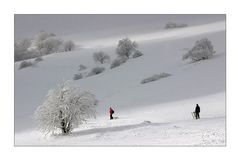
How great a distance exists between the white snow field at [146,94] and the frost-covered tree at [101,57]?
154mm

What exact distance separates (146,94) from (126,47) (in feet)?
5.52

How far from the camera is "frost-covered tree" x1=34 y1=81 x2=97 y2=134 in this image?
1808 cm

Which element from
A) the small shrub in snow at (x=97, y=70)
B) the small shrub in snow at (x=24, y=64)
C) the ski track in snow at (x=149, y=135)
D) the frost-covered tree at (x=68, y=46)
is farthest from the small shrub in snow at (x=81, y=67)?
the ski track in snow at (x=149, y=135)

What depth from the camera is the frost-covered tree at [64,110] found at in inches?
712

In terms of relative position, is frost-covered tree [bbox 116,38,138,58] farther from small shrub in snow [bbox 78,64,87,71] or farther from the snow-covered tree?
the snow-covered tree

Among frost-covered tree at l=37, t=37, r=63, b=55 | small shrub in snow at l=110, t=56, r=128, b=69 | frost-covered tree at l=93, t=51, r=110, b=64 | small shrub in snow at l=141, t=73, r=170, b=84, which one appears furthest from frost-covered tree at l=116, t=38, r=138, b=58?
frost-covered tree at l=37, t=37, r=63, b=55

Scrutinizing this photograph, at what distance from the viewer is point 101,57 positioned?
65.6ft

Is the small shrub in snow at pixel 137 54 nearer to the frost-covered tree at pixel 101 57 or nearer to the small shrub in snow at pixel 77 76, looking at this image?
the frost-covered tree at pixel 101 57

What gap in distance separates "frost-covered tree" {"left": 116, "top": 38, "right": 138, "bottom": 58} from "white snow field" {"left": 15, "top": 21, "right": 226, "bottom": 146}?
20 centimetres

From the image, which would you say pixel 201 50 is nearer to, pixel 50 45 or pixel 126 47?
pixel 126 47

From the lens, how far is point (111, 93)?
1936 cm

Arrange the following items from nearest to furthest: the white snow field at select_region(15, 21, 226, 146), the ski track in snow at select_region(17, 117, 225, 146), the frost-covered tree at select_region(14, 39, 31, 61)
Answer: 1. the ski track in snow at select_region(17, 117, 225, 146)
2. the white snow field at select_region(15, 21, 226, 146)
3. the frost-covered tree at select_region(14, 39, 31, 61)
